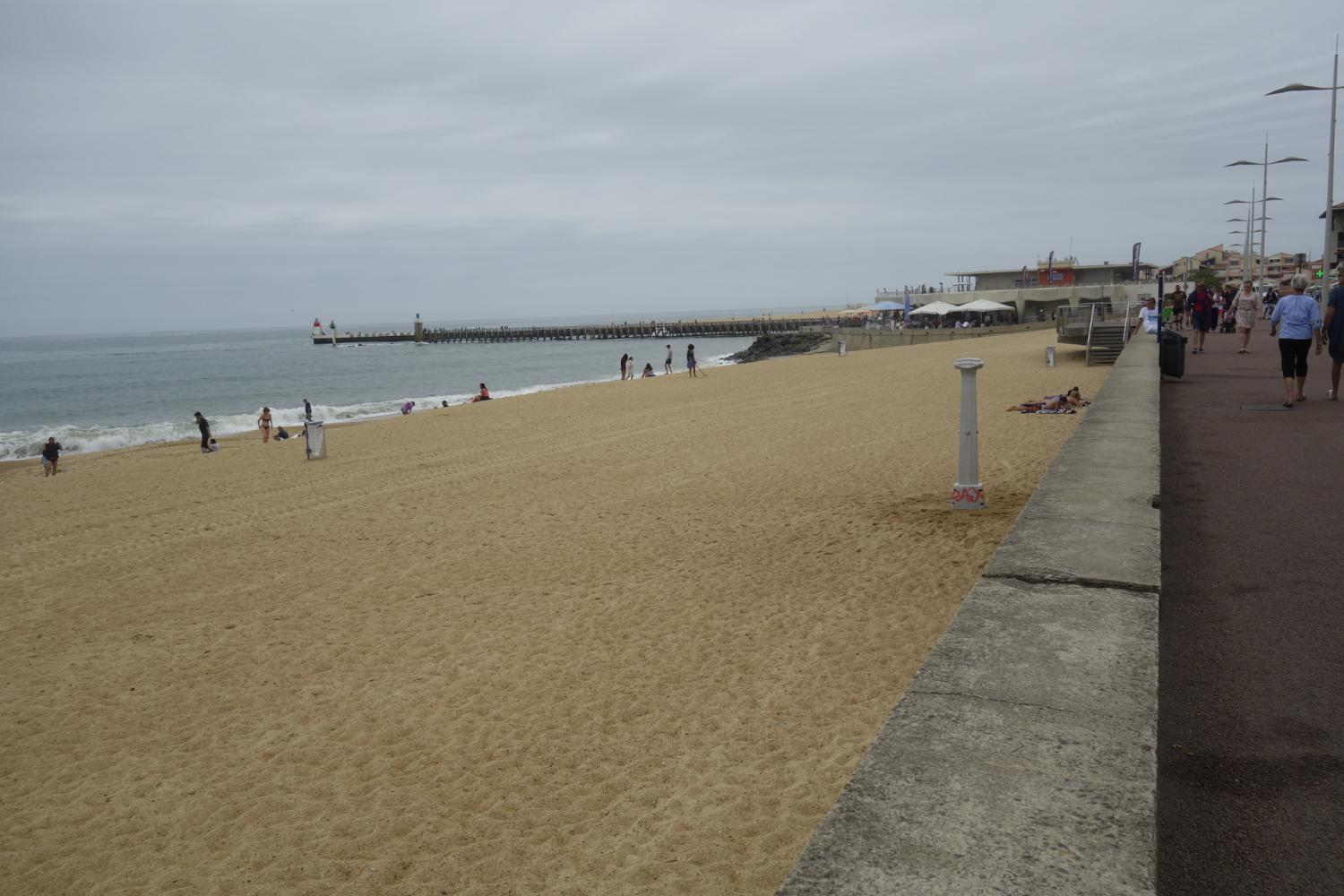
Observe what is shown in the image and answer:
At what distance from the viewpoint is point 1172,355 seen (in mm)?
13172

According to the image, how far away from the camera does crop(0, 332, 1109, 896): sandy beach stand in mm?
3463

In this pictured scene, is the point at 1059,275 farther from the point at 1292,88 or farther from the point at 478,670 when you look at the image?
the point at 478,670

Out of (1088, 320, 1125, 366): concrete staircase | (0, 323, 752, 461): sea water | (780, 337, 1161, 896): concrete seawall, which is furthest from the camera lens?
(0, 323, 752, 461): sea water

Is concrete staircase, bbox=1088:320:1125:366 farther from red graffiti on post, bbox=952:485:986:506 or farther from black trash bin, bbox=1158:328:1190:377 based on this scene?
red graffiti on post, bbox=952:485:986:506

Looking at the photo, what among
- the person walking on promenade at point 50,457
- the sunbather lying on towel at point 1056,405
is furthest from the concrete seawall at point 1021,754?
the person walking on promenade at point 50,457

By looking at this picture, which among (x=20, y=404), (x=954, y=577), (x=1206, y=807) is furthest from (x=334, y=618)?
(x=20, y=404)

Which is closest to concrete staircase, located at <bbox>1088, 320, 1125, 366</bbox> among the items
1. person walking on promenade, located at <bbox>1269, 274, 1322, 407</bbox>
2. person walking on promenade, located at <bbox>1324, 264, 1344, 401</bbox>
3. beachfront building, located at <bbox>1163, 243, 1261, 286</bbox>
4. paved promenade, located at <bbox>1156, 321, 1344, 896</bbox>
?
person walking on promenade, located at <bbox>1269, 274, 1322, 407</bbox>

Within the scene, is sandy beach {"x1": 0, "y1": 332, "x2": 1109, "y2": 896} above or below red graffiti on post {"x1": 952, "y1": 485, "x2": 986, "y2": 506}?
below

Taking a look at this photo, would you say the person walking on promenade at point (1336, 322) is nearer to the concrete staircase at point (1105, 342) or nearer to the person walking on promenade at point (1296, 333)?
the person walking on promenade at point (1296, 333)

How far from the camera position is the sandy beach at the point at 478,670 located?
346 cm

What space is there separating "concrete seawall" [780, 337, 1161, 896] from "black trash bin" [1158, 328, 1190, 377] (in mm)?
11074

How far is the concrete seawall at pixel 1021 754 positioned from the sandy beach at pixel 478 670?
1078 mm

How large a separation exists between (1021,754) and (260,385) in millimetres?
A: 58952

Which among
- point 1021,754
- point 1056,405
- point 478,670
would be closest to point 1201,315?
point 1056,405
